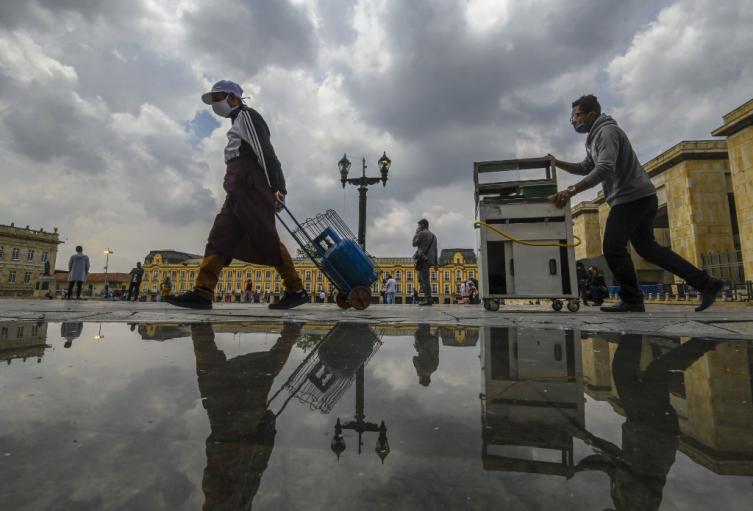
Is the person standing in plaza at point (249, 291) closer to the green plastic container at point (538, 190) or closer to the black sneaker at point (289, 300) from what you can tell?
the black sneaker at point (289, 300)

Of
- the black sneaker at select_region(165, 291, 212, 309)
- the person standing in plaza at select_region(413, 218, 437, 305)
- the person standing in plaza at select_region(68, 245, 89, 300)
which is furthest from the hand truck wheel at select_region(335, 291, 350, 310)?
the person standing in plaza at select_region(68, 245, 89, 300)

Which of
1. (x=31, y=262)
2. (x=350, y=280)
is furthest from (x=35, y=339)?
(x=31, y=262)

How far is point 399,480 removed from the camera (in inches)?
21.0

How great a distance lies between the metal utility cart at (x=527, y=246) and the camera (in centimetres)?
469

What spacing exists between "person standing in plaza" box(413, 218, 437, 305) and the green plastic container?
4.15m

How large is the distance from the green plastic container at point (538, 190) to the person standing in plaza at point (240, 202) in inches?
126

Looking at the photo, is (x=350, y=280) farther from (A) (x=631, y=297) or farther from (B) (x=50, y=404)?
(B) (x=50, y=404)

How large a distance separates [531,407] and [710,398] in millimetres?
475

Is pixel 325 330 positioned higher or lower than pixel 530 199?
lower

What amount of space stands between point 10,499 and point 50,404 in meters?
0.49

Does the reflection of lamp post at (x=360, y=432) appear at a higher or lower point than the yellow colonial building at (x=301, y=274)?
lower

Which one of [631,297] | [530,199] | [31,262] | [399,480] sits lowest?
[399,480]

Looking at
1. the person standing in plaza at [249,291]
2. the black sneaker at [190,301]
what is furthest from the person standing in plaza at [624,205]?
the person standing in plaza at [249,291]

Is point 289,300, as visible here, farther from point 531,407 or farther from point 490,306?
point 531,407
